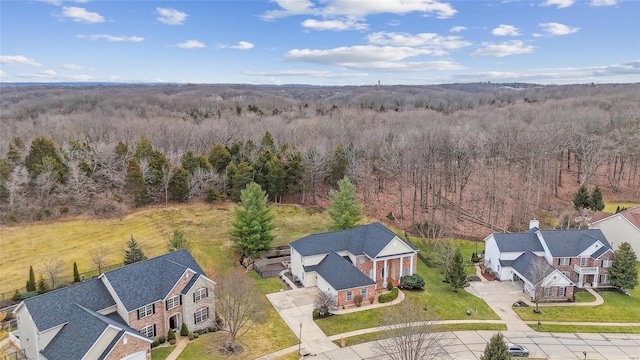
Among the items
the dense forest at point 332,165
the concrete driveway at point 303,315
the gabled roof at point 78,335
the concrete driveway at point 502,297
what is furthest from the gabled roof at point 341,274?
the dense forest at point 332,165

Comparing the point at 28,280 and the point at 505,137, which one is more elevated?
the point at 505,137

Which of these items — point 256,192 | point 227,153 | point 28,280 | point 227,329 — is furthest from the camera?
point 227,153

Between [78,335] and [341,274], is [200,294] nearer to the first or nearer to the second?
[78,335]

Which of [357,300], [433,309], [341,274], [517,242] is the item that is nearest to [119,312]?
[341,274]

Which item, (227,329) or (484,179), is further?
(484,179)

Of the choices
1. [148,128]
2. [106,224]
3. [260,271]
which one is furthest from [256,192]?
[148,128]

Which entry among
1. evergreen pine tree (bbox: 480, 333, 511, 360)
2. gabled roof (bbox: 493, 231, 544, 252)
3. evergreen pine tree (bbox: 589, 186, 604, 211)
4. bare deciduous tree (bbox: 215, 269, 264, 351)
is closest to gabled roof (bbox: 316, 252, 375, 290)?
bare deciduous tree (bbox: 215, 269, 264, 351)

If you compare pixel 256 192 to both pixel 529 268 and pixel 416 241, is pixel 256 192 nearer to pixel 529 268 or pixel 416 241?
pixel 416 241
